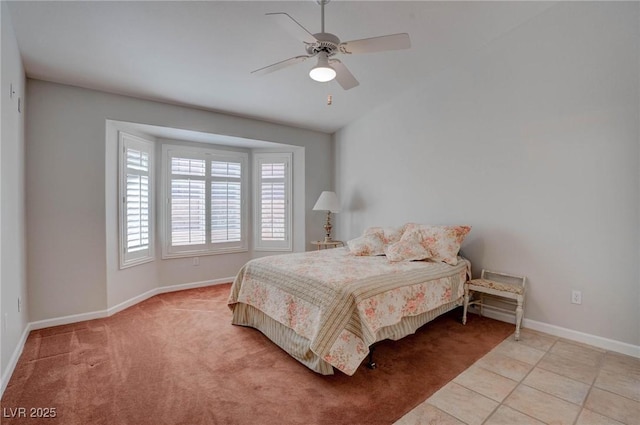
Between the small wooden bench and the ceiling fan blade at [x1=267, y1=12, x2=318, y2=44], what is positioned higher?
the ceiling fan blade at [x1=267, y1=12, x2=318, y2=44]

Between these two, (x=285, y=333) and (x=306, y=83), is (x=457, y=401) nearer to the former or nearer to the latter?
(x=285, y=333)

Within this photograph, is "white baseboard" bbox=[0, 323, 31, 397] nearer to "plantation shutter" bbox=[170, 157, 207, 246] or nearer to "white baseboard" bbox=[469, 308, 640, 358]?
"plantation shutter" bbox=[170, 157, 207, 246]

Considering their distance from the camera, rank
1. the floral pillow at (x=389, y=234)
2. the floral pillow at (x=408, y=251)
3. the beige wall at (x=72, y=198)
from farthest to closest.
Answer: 1. the floral pillow at (x=389, y=234)
2. the floral pillow at (x=408, y=251)
3. the beige wall at (x=72, y=198)

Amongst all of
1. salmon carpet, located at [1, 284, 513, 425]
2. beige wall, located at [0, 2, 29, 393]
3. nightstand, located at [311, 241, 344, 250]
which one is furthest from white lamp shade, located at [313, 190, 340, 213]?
beige wall, located at [0, 2, 29, 393]

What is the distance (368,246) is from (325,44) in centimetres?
225

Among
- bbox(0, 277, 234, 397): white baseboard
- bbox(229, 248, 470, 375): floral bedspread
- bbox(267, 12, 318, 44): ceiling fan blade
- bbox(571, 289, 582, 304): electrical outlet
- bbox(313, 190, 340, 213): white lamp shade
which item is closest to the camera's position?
bbox(267, 12, 318, 44): ceiling fan blade

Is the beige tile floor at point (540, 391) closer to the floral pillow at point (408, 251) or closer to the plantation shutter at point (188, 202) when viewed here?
the floral pillow at point (408, 251)

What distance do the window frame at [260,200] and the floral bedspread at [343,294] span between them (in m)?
1.80

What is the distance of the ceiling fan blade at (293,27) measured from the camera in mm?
1831

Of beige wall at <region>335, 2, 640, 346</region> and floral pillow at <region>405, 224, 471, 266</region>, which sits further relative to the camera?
floral pillow at <region>405, 224, 471, 266</region>

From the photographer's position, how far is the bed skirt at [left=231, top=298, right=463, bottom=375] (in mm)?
2324

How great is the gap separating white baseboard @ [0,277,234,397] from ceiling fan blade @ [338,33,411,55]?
3211mm

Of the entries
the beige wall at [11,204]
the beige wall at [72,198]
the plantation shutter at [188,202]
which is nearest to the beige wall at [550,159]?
the plantation shutter at [188,202]

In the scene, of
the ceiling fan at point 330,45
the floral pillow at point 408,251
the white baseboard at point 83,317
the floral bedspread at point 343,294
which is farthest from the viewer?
the floral pillow at point 408,251
